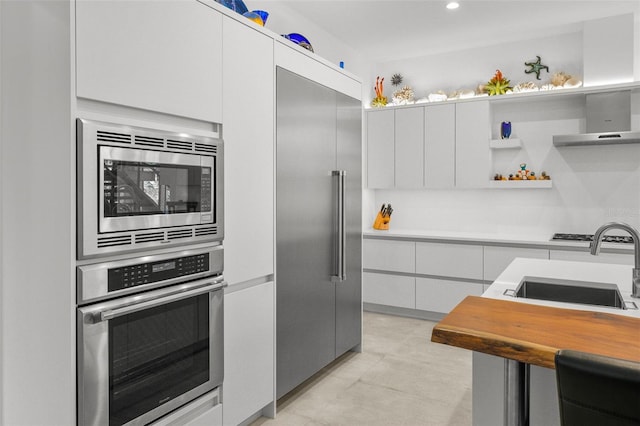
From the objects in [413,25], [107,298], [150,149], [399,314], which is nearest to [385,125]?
[413,25]

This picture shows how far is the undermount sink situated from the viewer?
6.97ft

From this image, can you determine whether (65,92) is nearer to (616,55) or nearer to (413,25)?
(413,25)

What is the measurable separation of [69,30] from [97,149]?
1.29ft

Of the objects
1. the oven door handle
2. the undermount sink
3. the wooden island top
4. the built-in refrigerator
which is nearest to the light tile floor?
the built-in refrigerator

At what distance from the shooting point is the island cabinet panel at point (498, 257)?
4012 mm

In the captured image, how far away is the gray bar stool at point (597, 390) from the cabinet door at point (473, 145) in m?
3.69

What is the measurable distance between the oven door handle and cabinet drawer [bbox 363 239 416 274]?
9.14ft

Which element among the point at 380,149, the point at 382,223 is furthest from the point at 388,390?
the point at 380,149

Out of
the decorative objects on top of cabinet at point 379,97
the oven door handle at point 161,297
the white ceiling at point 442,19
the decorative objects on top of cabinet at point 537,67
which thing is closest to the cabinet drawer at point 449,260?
the decorative objects on top of cabinet at point 379,97

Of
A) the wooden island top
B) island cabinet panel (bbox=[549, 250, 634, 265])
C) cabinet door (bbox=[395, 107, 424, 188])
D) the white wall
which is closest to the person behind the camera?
the wooden island top

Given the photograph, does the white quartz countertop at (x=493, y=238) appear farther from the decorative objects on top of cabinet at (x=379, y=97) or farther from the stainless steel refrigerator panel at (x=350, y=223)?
the decorative objects on top of cabinet at (x=379, y=97)

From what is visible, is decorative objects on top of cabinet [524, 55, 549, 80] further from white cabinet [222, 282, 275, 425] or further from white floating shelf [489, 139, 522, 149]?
white cabinet [222, 282, 275, 425]

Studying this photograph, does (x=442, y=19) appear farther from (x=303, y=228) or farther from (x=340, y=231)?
(x=303, y=228)

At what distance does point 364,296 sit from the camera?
4.83m
